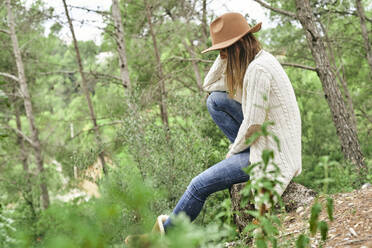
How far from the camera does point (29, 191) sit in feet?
30.3

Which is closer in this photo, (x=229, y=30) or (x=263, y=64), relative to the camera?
(x=263, y=64)

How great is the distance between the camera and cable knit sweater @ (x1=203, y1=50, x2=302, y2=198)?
243 centimetres

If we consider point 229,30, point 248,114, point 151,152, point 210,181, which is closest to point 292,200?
point 210,181

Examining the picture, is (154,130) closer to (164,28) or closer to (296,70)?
(164,28)

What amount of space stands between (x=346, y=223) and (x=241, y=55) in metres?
1.22

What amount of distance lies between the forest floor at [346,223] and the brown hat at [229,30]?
3.89ft

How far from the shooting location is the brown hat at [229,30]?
2609mm

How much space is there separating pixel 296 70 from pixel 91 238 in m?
12.0

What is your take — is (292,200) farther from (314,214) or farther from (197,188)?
(314,214)

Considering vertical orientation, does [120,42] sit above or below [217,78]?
above

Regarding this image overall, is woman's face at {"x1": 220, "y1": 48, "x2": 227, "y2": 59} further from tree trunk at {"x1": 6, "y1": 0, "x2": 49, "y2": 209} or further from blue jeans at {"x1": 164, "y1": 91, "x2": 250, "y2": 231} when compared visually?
tree trunk at {"x1": 6, "y1": 0, "x2": 49, "y2": 209}

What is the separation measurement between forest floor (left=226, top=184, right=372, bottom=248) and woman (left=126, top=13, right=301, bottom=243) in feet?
1.18

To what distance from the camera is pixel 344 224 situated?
7.68 ft

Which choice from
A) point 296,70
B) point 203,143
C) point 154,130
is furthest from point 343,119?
point 296,70
